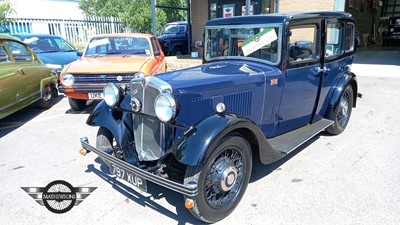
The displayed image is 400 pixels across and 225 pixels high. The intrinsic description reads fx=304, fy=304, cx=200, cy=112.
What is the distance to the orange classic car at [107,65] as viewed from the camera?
19.0 ft

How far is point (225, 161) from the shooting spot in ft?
8.91

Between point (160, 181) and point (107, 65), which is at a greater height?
point (107, 65)

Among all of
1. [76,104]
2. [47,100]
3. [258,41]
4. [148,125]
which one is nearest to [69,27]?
[47,100]

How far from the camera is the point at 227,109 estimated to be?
3.00m

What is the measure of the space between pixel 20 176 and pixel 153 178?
6.89 ft

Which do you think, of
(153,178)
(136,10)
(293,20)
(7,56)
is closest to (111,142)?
(153,178)

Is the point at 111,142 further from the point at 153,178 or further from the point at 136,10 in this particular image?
the point at 136,10

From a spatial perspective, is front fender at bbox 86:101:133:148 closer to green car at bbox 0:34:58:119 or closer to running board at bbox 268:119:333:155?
running board at bbox 268:119:333:155

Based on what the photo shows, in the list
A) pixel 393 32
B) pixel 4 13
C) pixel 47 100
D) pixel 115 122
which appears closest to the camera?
pixel 115 122

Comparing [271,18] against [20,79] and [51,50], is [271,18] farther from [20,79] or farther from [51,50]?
[51,50]

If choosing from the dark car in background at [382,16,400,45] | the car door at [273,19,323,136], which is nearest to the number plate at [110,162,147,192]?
the car door at [273,19,323,136]

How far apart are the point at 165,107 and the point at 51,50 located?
8.13 metres

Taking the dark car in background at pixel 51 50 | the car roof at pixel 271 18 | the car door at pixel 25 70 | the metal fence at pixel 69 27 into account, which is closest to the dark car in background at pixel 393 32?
the metal fence at pixel 69 27

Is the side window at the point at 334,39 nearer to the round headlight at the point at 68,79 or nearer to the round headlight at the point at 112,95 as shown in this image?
the round headlight at the point at 112,95
